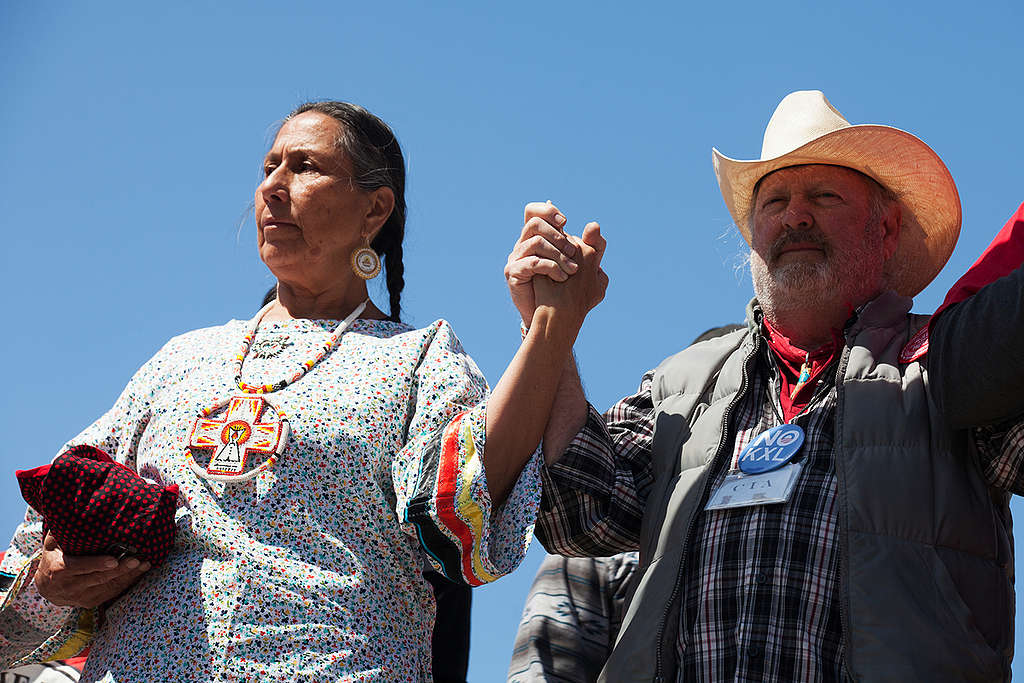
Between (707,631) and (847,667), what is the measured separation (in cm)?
39

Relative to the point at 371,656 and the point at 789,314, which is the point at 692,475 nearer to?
the point at 789,314

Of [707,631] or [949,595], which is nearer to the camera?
[949,595]

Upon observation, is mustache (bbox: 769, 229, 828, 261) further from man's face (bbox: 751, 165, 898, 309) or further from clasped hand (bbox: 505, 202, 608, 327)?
clasped hand (bbox: 505, 202, 608, 327)

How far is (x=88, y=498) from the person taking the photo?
2.92m

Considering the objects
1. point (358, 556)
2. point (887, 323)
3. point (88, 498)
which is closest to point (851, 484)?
point (887, 323)

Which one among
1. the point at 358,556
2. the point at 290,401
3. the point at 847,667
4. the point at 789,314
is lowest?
the point at 847,667

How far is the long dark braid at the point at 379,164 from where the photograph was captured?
3.66 metres

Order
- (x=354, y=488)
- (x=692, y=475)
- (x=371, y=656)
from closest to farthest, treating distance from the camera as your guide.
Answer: (x=371, y=656) < (x=354, y=488) < (x=692, y=475)

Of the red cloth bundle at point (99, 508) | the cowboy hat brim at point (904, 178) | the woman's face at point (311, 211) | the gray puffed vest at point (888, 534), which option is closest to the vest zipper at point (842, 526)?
the gray puffed vest at point (888, 534)

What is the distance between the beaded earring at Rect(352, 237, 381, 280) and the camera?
3.59 metres

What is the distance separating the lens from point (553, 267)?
3.33 metres

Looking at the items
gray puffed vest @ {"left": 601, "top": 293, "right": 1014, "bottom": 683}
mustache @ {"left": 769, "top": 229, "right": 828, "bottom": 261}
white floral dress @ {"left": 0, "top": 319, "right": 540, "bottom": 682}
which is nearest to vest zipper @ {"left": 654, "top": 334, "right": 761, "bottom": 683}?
gray puffed vest @ {"left": 601, "top": 293, "right": 1014, "bottom": 683}

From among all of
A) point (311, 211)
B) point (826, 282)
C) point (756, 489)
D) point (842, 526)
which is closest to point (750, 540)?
point (756, 489)

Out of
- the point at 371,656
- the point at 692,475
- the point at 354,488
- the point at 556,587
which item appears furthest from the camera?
the point at 556,587
